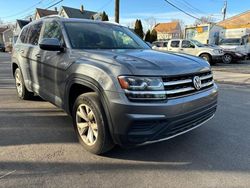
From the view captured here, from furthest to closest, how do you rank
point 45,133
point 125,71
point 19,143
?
point 45,133, point 19,143, point 125,71

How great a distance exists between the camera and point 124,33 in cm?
492

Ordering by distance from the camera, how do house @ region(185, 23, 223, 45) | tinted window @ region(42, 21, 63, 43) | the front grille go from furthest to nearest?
1. house @ region(185, 23, 223, 45)
2. tinted window @ region(42, 21, 63, 43)
3. the front grille

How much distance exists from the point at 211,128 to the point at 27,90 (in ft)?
13.3

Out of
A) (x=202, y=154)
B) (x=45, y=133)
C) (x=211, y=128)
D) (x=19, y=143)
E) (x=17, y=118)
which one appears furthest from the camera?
(x=17, y=118)

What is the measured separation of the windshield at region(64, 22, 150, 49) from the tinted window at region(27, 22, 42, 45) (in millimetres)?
1062

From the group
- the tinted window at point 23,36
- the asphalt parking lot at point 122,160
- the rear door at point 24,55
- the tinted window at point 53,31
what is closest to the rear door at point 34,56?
the rear door at point 24,55

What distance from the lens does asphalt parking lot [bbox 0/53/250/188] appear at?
285 cm

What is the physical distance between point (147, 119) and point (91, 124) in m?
0.89

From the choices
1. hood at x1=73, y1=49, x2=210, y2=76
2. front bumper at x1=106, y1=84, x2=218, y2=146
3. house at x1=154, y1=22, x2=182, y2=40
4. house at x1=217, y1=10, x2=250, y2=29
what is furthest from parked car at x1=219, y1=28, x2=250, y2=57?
house at x1=154, y1=22, x2=182, y2=40

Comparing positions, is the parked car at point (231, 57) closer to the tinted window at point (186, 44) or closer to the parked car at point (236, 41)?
the parked car at point (236, 41)

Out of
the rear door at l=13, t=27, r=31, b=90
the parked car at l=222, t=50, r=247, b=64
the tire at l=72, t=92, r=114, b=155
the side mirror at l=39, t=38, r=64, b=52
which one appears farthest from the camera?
the parked car at l=222, t=50, r=247, b=64

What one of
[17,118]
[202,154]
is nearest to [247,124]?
[202,154]

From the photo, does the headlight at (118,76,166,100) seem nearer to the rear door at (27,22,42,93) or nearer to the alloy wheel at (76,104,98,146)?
the alloy wheel at (76,104,98,146)

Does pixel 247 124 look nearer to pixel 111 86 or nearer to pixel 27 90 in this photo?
pixel 111 86
